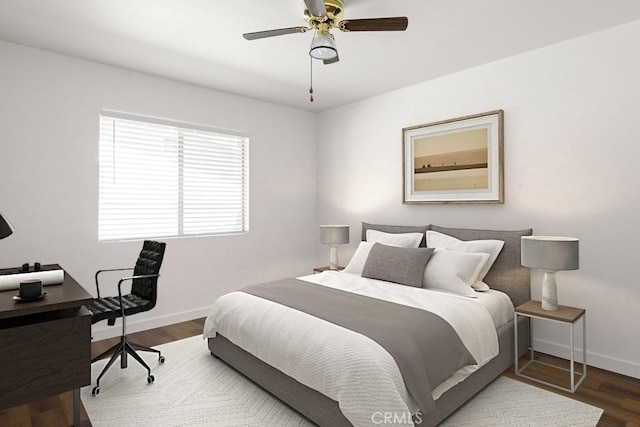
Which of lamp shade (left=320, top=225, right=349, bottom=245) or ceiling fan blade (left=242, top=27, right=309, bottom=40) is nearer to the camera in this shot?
ceiling fan blade (left=242, top=27, right=309, bottom=40)

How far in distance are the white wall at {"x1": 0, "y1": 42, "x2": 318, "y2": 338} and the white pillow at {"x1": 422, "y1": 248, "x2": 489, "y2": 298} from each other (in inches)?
97.5

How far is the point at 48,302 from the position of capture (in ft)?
6.34

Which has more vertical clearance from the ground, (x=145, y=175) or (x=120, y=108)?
(x=120, y=108)

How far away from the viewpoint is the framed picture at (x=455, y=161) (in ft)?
11.8

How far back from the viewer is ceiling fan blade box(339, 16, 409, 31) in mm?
2283

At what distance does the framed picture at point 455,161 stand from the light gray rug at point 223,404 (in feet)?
6.07

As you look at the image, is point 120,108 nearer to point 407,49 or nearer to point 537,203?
point 407,49

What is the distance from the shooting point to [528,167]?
3393 millimetres

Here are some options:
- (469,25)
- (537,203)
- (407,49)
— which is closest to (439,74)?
(407,49)

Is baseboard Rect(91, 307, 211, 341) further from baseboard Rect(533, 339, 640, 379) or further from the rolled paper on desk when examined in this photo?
baseboard Rect(533, 339, 640, 379)

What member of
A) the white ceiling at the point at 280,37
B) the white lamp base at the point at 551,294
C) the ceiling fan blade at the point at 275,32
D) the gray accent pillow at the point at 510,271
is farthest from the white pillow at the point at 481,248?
the ceiling fan blade at the point at 275,32

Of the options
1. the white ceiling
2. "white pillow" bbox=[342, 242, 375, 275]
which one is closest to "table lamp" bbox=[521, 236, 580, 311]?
"white pillow" bbox=[342, 242, 375, 275]

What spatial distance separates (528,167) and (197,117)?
366 centimetres

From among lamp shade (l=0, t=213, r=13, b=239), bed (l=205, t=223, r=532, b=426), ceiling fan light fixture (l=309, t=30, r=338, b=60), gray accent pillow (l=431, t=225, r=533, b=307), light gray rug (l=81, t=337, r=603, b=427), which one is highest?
ceiling fan light fixture (l=309, t=30, r=338, b=60)
